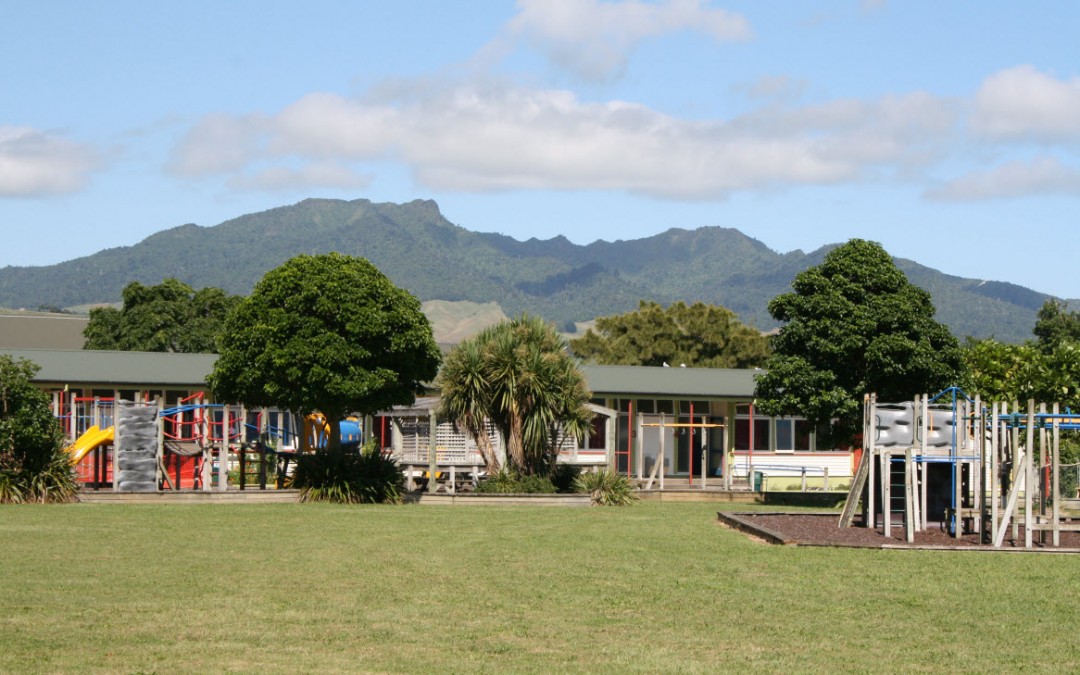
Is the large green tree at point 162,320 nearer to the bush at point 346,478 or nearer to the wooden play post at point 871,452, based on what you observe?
the bush at point 346,478

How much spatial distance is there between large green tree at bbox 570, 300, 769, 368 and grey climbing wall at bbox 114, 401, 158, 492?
52031mm

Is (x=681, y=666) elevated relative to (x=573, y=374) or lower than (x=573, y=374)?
lower

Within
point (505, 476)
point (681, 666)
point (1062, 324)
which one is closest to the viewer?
point (681, 666)

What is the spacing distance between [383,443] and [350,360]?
17.0 metres

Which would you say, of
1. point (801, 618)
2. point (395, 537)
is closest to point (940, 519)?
point (395, 537)

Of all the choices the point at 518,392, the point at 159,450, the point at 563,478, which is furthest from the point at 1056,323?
the point at 159,450

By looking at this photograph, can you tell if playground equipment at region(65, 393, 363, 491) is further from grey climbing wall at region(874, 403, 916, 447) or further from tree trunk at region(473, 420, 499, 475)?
grey climbing wall at region(874, 403, 916, 447)

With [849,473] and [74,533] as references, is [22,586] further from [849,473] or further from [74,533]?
[849,473]

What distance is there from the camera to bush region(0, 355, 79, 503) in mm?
26688

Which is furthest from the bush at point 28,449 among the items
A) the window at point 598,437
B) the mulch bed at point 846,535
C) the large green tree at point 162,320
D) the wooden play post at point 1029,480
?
the large green tree at point 162,320

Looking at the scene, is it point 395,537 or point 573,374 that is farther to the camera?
point 573,374

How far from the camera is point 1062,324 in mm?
88125

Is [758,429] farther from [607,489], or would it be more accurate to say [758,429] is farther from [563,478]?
[607,489]

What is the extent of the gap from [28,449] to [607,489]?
11691 millimetres
